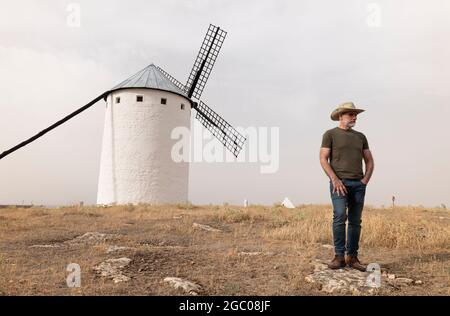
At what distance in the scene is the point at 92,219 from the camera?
1270cm

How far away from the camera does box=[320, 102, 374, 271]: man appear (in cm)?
514

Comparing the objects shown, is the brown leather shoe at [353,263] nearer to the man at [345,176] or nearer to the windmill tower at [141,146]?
the man at [345,176]

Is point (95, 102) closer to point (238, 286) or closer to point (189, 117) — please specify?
point (189, 117)

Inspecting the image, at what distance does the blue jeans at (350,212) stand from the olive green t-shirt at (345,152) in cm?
13

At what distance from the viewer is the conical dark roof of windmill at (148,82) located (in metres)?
20.3

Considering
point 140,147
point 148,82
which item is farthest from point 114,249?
point 148,82

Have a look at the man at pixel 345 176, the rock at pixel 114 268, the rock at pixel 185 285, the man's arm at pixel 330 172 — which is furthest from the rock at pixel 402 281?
the rock at pixel 114 268

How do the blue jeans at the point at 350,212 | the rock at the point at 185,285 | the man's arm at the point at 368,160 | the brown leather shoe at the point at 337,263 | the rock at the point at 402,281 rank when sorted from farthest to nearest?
the man's arm at the point at 368,160 < the brown leather shoe at the point at 337,263 < the blue jeans at the point at 350,212 < the rock at the point at 402,281 < the rock at the point at 185,285

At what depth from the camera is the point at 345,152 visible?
5203 mm

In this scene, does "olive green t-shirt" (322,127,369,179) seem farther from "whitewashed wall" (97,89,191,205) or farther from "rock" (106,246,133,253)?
"whitewashed wall" (97,89,191,205)

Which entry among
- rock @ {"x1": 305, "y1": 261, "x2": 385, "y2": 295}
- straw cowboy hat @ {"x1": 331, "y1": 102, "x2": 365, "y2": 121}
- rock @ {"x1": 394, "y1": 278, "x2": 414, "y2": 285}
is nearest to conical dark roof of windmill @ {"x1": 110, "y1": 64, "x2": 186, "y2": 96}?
straw cowboy hat @ {"x1": 331, "y1": 102, "x2": 365, "y2": 121}

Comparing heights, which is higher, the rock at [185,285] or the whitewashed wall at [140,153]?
the whitewashed wall at [140,153]

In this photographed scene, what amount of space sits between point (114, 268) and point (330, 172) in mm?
3543
